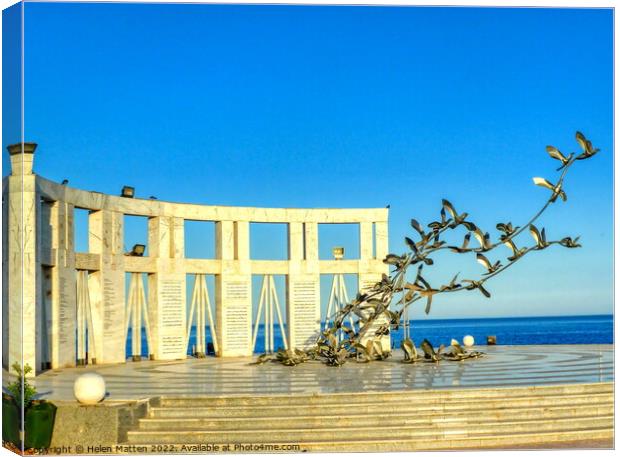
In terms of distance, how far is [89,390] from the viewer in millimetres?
14852

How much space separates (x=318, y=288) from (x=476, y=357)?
22.4 feet

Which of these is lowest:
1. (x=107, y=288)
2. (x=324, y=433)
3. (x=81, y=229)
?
(x=324, y=433)

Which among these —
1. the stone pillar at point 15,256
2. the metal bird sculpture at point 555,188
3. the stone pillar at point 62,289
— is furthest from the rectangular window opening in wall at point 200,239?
the stone pillar at point 15,256

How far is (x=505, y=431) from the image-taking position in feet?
50.4

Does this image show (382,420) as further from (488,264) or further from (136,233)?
(136,233)

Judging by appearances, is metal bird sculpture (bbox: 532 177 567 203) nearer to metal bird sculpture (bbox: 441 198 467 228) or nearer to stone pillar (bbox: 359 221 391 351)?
metal bird sculpture (bbox: 441 198 467 228)

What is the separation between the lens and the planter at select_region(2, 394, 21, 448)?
49.4ft

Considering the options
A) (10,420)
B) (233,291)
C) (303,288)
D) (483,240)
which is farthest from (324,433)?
(303,288)

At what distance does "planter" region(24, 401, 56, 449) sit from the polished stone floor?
58.2 inches

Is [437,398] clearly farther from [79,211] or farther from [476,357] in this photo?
[79,211]

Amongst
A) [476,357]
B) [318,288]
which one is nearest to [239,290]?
[318,288]

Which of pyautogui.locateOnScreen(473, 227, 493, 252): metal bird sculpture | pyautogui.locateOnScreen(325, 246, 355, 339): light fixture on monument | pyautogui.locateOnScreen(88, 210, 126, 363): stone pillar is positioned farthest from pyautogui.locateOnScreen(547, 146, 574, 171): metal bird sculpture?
pyautogui.locateOnScreen(88, 210, 126, 363): stone pillar

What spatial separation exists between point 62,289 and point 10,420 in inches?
367

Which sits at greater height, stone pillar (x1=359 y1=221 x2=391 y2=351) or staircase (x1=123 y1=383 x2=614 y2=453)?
stone pillar (x1=359 y1=221 x2=391 y2=351)
